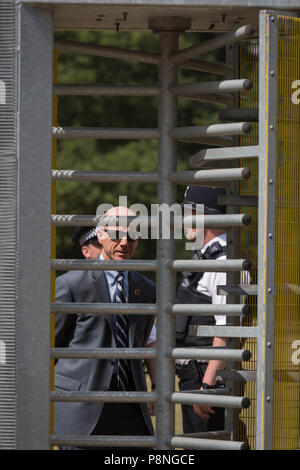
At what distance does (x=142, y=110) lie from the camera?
869 inches

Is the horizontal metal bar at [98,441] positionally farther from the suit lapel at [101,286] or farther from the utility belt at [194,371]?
the utility belt at [194,371]

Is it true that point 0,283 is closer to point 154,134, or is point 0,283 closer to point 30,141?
point 30,141

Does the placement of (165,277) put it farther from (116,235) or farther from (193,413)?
(193,413)

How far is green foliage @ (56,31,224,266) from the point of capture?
2019 cm

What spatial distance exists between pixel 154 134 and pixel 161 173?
0.60ft

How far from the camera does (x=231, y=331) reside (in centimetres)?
486

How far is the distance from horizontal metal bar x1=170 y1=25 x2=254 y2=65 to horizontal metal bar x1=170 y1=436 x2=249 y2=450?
1.74 m

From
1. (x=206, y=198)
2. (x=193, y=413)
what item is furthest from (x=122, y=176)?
(x=193, y=413)

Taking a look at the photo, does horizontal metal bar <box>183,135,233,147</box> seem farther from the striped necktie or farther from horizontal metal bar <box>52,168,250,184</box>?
the striped necktie

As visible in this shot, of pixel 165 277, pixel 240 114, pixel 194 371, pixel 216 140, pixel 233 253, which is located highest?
pixel 240 114

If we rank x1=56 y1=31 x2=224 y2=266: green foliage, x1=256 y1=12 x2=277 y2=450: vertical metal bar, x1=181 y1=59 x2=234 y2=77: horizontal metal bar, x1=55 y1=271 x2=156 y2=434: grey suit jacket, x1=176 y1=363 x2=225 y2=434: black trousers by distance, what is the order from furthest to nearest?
x1=56 y1=31 x2=224 y2=266: green foliage
x1=176 y1=363 x2=225 y2=434: black trousers
x1=55 y1=271 x2=156 y2=434: grey suit jacket
x1=181 y1=59 x2=234 y2=77: horizontal metal bar
x1=256 y1=12 x2=277 y2=450: vertical metal bar

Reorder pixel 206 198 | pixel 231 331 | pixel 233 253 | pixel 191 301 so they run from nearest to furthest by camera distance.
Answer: pixel 231 331, pixel 233 253, pixel 206 198, pixel 191 301

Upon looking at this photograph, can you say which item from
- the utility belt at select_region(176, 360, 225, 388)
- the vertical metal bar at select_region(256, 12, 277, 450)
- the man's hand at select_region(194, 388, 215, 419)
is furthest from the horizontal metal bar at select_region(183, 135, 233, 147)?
the utility belt at select_region(176, 360, 225, 388)

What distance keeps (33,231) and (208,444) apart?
122cm
